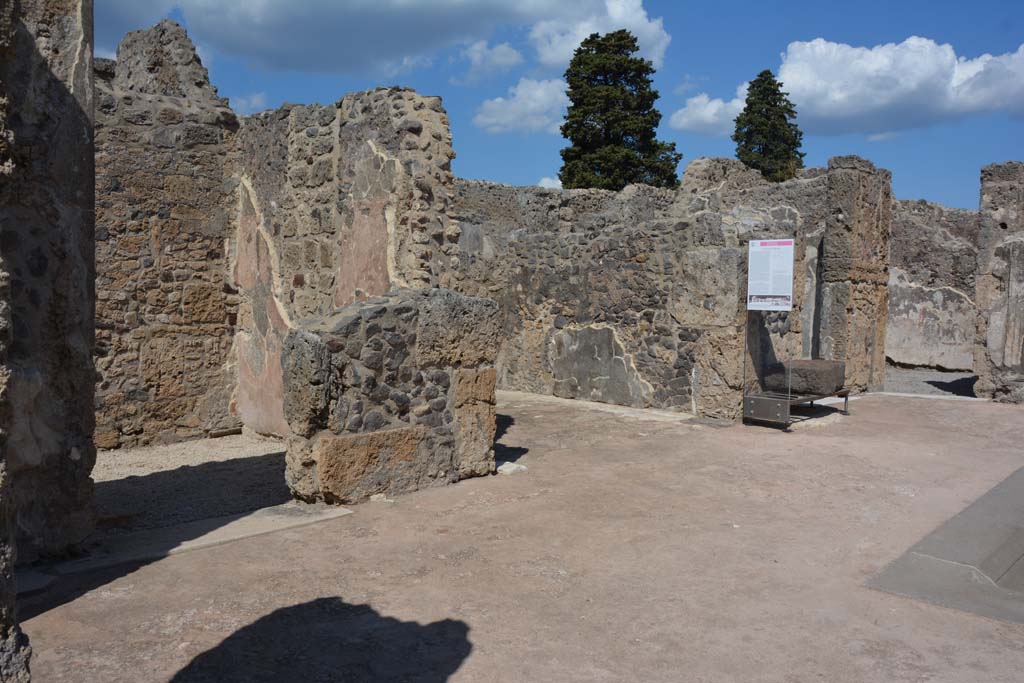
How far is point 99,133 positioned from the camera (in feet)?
23.7

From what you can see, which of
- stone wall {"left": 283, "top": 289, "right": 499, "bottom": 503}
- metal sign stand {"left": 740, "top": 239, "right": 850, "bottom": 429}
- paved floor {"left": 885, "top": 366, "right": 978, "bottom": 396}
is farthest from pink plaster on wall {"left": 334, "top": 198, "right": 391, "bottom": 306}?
paved floor {"left": 885, "top": 366, "right": 978, "bottom": 396}

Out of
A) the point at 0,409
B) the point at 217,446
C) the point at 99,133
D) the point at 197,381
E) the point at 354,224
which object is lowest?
the point at 217,446

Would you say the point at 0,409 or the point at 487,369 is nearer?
the point at 0,409

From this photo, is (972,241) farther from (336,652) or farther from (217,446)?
(336,652)

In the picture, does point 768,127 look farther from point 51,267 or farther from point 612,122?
point 51,267

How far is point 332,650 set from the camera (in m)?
2.94

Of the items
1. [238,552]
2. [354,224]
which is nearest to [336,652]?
[238,552]

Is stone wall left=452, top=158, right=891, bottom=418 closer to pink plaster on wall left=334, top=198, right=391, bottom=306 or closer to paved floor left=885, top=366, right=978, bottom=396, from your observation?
pink plaster on wall left=334, top=198, right=391, bottom=306

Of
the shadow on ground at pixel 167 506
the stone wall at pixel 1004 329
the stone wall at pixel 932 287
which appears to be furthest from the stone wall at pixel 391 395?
the stone wall at pixel 932 287

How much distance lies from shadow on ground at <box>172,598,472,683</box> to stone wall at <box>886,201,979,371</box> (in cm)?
1451

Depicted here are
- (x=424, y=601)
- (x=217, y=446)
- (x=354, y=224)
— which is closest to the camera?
(x=424, y=601)

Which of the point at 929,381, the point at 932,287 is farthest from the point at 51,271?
the point at 932,287

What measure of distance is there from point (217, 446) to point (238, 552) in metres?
4.09

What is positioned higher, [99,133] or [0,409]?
[99,133]
